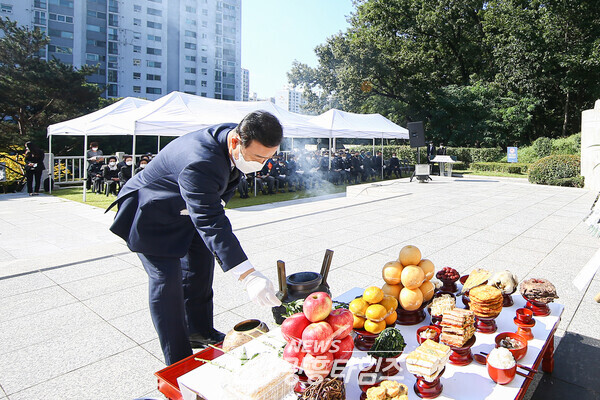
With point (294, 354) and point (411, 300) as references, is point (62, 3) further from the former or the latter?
point (294, 354)

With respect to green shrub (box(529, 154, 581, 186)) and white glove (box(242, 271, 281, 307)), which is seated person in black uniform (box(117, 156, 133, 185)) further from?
green shrub (box(529, 154, 581, 186))

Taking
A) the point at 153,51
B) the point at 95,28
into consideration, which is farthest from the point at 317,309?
the point at 153,51

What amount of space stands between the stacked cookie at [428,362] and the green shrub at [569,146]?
23378mm

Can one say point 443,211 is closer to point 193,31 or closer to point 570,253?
point 570,253

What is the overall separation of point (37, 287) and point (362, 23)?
3291cm

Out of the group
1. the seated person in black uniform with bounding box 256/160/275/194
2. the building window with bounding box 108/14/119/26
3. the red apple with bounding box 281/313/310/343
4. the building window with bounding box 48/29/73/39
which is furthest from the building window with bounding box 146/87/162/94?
the red apple with bounding box 281/313/310/343

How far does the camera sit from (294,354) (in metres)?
1.55

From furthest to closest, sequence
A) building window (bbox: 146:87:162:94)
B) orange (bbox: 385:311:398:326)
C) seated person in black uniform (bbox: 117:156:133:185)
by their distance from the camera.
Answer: building window (bbox: 146:87:162:94) → seated person in black uniform (bbox: 117:156:133:185) → orange (bbox: 385:311:398:326)

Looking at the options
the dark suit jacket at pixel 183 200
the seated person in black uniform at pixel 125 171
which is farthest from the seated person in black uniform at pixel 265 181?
the dark suit jacket at pixel 183 200

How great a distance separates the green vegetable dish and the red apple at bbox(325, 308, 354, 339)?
0.15m

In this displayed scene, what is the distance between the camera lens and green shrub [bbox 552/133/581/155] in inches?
815

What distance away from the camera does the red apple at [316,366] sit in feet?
4.94

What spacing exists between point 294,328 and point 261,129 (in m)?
0.91

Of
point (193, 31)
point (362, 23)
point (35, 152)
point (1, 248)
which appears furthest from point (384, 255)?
point (193, 31)
